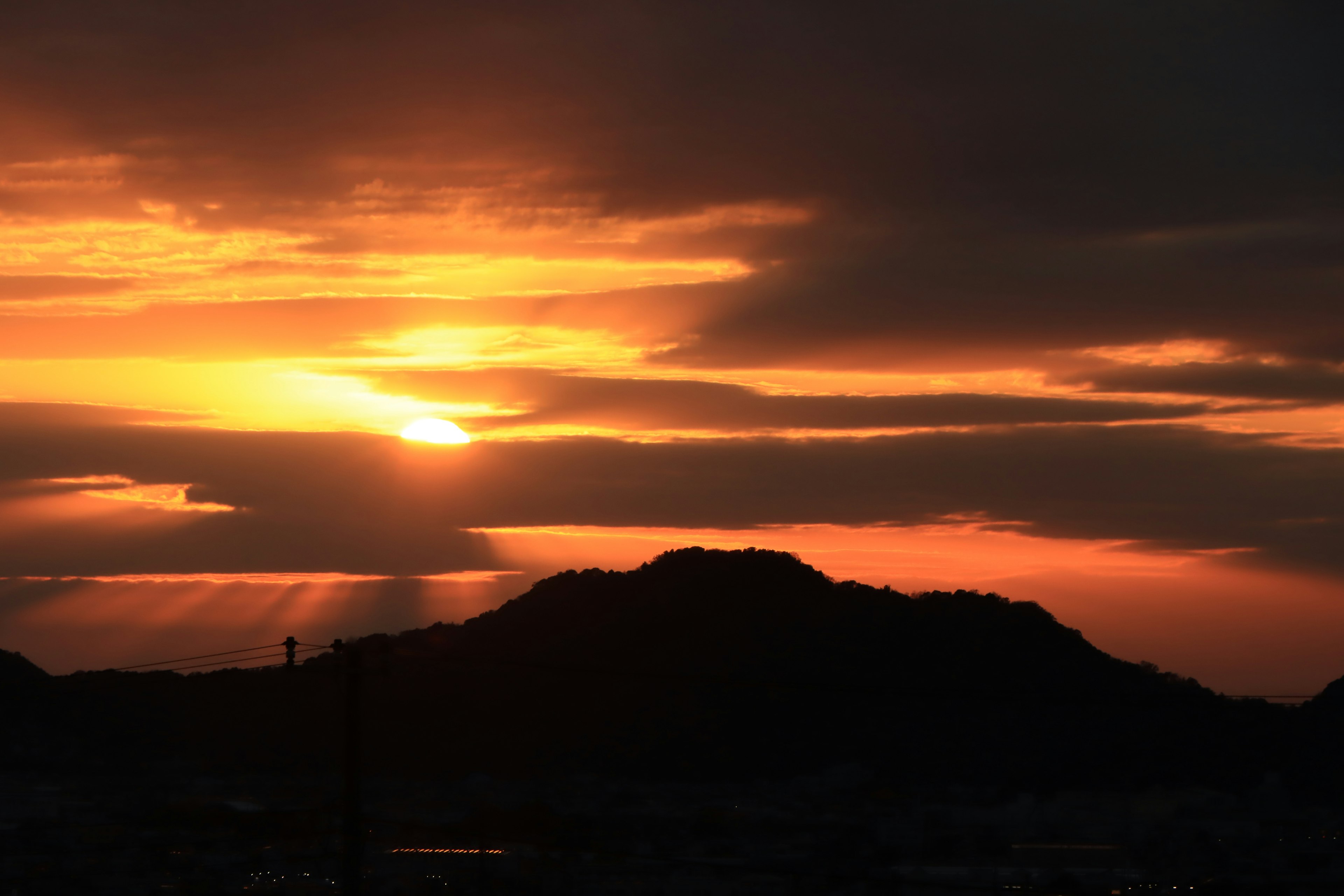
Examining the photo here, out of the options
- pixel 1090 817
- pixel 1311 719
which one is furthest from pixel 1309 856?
pixel 1311 719

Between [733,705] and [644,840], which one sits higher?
[733,705]

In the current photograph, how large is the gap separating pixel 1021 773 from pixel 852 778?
1776 cm

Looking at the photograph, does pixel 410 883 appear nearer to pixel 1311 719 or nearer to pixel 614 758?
pixel 614 758

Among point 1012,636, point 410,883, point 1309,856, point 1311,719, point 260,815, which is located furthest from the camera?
point 1012,636

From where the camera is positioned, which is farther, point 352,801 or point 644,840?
point 644,840

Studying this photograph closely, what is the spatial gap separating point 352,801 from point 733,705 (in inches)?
4847

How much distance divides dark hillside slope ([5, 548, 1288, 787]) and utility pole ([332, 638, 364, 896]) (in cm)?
5122

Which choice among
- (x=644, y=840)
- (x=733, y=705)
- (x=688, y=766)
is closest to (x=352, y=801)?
(x=644, y=840)

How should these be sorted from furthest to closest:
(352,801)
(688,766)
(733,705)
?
1. (733,705)
2. (688,766)
3. (352,801)

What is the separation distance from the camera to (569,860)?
264 ft

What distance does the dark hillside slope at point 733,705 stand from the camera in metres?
116

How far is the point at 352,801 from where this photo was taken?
40.8 meters

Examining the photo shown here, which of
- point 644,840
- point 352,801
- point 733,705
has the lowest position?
point 644,840

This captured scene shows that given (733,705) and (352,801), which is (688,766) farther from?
(352,801)
